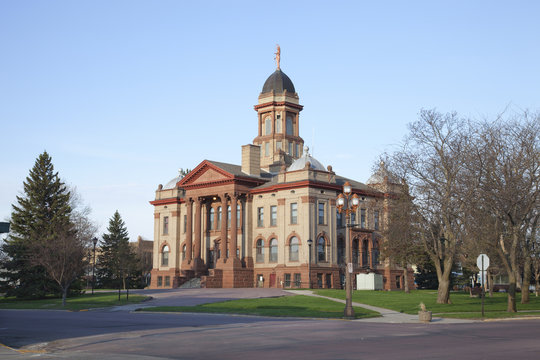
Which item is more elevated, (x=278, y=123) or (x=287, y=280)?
(x=278, y=123)

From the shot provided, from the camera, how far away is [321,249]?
6781 cm

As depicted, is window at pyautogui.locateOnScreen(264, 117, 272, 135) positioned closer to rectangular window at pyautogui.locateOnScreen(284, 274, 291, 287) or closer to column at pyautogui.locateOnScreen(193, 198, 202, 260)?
column at pyautogui.locateOnScreen(193, 198, 202, 260)

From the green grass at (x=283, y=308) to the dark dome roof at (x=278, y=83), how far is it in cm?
4491

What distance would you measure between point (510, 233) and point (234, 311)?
17.5 metres

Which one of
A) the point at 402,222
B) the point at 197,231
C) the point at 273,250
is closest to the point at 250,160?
the point at 197,231

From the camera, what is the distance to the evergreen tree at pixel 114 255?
88.4 meters

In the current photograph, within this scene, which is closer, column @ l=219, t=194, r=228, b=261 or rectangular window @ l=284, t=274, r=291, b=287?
rectangular window @ l=284, t=274, r=291, b=287

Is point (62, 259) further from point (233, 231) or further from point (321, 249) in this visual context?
point (321, 249)

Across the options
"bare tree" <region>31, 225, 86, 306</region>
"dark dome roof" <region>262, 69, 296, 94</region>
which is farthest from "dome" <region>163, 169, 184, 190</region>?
"bare tree" <region>31, 225, 86, 306</region>

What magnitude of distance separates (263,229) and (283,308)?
33.2m

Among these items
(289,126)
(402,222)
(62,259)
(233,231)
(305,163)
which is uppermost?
(289,126)

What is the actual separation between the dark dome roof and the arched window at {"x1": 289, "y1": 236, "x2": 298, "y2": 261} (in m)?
25.5

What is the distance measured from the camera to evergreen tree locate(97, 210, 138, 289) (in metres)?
88.4

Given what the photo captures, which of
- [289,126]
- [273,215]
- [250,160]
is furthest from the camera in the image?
[289,126]
